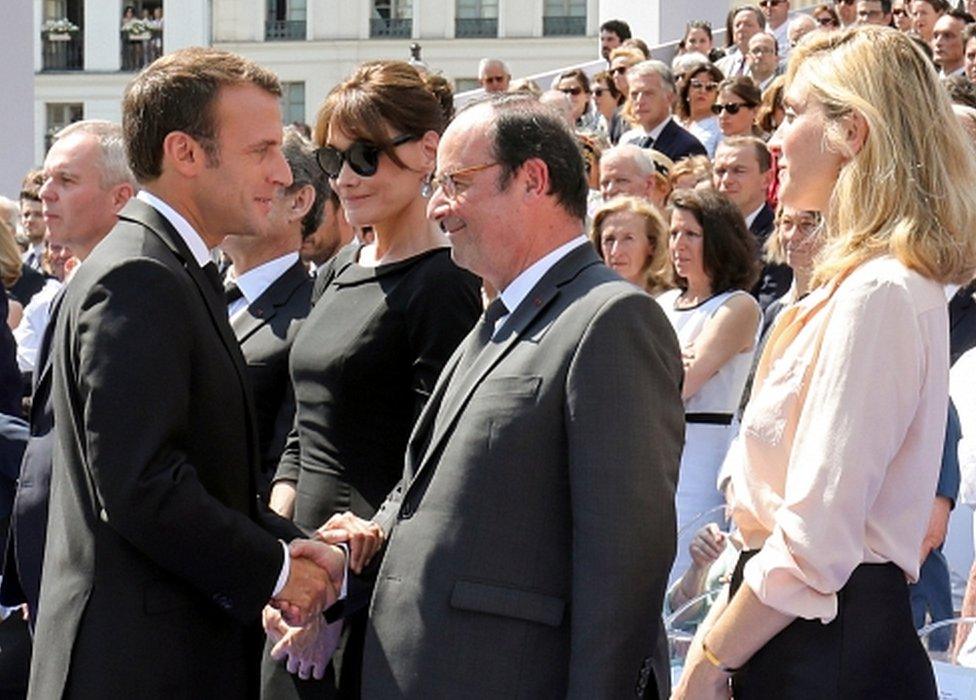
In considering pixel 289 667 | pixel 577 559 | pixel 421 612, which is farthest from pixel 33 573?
pixel 577 559

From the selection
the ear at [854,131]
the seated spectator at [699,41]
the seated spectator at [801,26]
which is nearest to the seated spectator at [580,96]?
the seated spectator at [801,26]

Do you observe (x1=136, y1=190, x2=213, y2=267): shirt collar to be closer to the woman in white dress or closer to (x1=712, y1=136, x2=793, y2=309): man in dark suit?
the woman in white dress

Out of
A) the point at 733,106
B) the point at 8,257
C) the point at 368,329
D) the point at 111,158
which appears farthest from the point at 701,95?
the point at 368,329

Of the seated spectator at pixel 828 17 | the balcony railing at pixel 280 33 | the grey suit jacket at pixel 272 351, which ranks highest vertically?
the balcony railing at pixel 280 33

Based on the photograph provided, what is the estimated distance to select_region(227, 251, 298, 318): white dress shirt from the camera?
4.90 m

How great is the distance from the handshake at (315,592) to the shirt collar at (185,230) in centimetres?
64

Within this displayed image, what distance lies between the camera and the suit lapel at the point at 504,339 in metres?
3.44

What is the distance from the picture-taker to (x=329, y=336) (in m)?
4.25

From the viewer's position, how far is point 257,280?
193 inches

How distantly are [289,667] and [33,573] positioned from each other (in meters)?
0.68

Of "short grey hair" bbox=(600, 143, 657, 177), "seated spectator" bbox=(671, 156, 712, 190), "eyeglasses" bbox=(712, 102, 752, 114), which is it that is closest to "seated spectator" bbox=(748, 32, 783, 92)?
"eyeglasses" bbox=(712, 102, 752, 114)

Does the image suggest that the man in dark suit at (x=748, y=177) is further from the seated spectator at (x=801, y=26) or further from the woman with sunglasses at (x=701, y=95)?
the seated spectator at (x=801, y=26)

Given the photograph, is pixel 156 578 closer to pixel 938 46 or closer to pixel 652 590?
pixel 652 590

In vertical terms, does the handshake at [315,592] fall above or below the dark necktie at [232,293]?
below
